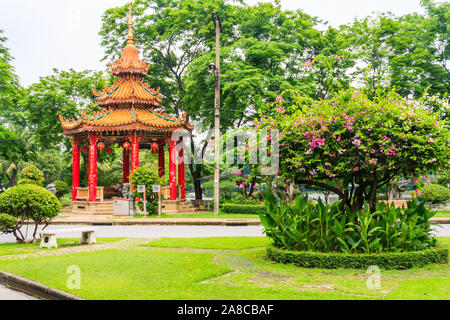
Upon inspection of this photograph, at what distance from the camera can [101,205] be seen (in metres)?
26.7

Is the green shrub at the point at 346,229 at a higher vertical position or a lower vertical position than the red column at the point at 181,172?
lower

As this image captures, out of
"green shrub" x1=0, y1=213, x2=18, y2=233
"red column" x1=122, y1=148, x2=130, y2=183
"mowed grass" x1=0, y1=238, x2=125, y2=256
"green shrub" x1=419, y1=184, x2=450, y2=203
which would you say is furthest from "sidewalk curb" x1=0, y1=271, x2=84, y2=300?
"red column" x1=122, y1=148, x2=130, y2=183

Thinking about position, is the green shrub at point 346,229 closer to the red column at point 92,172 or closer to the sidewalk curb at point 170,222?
the sidewalk curb at point 170,222

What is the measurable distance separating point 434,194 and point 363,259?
62.2 feet

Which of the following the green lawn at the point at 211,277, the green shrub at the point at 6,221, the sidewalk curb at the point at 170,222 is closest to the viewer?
the green lawn at the point at 211,277

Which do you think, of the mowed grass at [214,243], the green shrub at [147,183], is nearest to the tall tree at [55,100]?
the green shrub at [147,183]

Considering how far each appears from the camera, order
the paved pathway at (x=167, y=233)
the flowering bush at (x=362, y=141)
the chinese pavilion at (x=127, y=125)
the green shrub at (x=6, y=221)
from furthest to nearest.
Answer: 1. the chinese pavilion at (x=127, y=125)
2. the paved pathway at (x=167, y=233)
3. the green shrub at (x=6, y=221)
4. the flowering bush at (x=362, y=141)

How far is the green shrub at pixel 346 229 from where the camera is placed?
28.4 feet

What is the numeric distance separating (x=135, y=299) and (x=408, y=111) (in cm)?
648

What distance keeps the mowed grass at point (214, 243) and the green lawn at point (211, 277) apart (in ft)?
3.54

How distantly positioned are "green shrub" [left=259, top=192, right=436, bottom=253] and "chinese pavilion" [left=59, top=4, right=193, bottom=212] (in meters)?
17.5

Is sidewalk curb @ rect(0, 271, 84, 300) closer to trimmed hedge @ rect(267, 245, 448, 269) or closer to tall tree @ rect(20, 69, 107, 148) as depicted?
trimmed hedge @ rect(267, 245, 448, 269)

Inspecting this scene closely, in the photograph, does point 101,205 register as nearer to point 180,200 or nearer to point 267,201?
point 180,200
